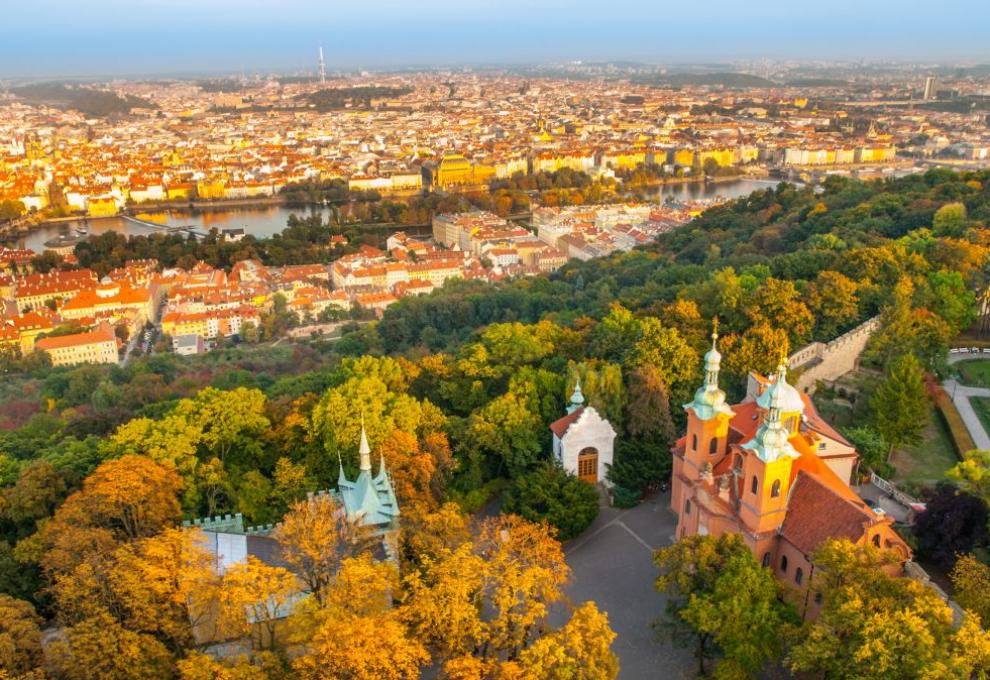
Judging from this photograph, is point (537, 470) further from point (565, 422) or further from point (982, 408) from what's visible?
point (982, 408)

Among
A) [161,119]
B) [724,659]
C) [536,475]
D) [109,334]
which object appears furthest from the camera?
[161,119]

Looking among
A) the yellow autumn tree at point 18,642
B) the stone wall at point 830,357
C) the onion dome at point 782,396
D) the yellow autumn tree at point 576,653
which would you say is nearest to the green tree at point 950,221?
the stone wall at point 830,357

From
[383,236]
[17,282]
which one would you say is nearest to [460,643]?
[17,282]

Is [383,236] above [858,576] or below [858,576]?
below

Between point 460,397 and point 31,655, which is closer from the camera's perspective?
point 31,655

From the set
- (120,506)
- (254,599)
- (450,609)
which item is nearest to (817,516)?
(450,609)

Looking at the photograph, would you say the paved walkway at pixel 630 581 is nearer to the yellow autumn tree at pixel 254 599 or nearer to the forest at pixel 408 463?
the forest at pixel 408 463

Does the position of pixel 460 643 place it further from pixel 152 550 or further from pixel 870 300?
pixel 870 300
